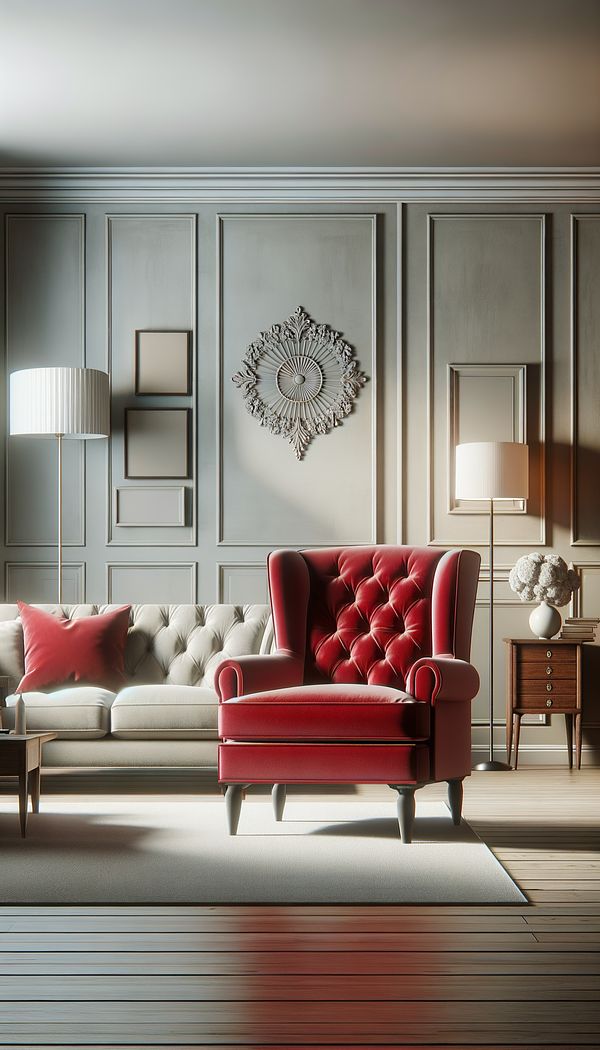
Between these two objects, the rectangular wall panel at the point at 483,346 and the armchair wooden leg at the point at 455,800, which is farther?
the rectangular wall panel at the point at 483,346

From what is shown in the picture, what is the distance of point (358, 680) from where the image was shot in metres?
3.63

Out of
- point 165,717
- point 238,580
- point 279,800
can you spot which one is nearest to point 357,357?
point 238,580

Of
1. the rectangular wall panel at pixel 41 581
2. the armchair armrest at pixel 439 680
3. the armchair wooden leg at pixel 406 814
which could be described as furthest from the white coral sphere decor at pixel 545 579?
the rectangular wall panel at pixel 41 581

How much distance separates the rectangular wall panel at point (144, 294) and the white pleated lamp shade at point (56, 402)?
0.42 metres

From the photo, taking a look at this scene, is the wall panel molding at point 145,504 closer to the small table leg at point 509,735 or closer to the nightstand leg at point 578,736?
the small table leg at point 509,735

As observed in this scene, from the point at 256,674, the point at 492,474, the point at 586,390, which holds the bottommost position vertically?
the point at 256,674

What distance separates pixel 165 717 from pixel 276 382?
1989mm

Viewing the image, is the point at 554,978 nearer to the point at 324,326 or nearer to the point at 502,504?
the point at 502,504

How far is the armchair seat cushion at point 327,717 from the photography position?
3.02 meters
